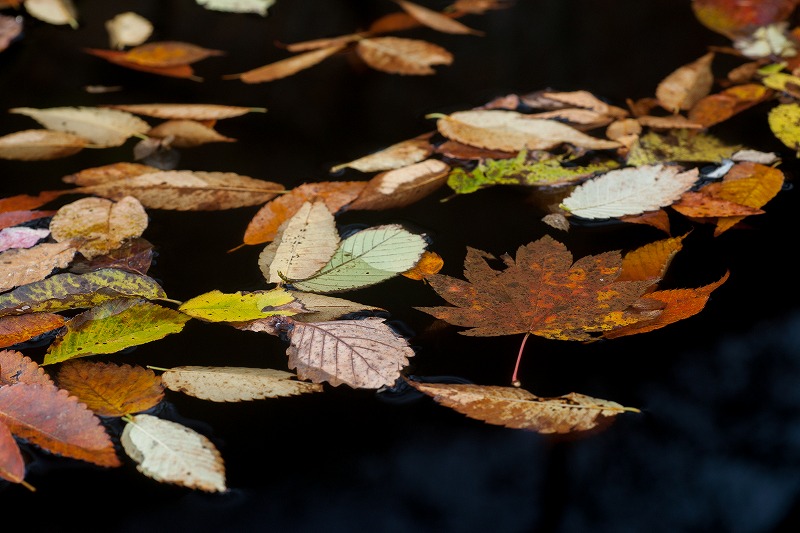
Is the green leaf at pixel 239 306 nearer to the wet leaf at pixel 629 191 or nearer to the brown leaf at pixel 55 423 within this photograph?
the brown leaf at pixel 55 423

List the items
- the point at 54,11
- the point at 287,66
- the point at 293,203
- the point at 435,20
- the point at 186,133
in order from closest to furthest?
the point at 293,203, the point at 186,133, the point at 287,66, the point at 435,20, the point at 54,11

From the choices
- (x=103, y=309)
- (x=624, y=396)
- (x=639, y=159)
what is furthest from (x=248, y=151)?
(x=624, y=396)

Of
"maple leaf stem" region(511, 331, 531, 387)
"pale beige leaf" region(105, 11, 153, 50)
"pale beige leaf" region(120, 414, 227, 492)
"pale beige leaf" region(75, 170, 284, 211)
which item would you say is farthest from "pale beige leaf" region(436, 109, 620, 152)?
Result: "pale beige leaf" region(105, 11, 153, 50)

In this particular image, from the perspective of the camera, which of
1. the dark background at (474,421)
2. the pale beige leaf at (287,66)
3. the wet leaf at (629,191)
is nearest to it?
the dark background at (474,421)

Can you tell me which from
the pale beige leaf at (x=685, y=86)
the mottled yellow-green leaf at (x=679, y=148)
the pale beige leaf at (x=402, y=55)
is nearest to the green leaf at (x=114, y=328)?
the mottled yellow-green leaf at (x=679, y=148)

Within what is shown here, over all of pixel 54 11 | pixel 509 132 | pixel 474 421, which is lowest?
pixel 474 421

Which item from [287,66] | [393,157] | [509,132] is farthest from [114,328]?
[287,66]

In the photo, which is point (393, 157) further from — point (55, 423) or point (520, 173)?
point (55, 423)
